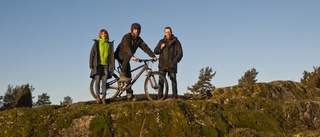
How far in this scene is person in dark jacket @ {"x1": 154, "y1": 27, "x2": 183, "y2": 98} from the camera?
11.8m

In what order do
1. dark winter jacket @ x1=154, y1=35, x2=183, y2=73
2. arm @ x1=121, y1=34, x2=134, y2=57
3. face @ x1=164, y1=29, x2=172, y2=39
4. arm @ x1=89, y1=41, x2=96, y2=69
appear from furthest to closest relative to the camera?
face @ x1=164, y1=29, x2=172, y2=39 < dark winter jacket @ x1=154, y1=35, x2=183, y2=73 < arm @ x1=121, y1=34, x2=134, y2=57 < arm @ x1=89, y1=41, x2=96, y2=69

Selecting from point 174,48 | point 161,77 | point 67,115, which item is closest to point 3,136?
point 67,115

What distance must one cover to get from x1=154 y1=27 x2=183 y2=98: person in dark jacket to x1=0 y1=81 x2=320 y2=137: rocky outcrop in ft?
5.60

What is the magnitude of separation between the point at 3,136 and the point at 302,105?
839 cm

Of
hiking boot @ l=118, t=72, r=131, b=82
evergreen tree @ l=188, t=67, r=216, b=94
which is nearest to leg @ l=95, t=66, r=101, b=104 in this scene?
hiking boot @ l=118, t=72, r=131, b=82

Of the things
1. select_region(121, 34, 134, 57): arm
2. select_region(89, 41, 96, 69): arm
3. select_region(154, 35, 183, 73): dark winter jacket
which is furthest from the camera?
select_region(154, 35, 183, 73): dark winter jacket

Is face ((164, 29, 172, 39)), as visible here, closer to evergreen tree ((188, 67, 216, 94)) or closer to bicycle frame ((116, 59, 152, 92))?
bicycle frame ((116, 59, 152, 92))

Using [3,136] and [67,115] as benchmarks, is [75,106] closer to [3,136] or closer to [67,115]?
[67,115]

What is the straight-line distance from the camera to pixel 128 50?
36.5 feet

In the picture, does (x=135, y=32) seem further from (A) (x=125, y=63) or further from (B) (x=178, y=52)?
(B) (x=178, y=52)

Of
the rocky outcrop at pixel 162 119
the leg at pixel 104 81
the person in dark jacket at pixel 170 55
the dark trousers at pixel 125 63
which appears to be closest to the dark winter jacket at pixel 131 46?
the dark trousers at pixel 125 63

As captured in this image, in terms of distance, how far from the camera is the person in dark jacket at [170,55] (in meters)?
11.8

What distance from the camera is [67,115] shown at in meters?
9.12

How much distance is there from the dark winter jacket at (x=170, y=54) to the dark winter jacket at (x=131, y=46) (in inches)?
14.6
